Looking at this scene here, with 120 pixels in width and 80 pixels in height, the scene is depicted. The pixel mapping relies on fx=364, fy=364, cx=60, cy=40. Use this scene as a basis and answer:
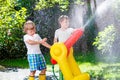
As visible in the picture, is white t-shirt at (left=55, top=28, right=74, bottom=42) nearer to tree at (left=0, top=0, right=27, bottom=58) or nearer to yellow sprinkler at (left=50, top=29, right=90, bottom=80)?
yellow sprinkler at (left=50, top=29, right=90, bottom=80)

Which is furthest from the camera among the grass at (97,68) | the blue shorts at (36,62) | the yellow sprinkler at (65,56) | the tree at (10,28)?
the tree at (10,28)

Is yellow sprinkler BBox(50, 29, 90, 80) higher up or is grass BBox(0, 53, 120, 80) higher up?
yellow sprinkler BBox(50, 29, 90, 80)

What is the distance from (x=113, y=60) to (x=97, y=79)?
11.0ft

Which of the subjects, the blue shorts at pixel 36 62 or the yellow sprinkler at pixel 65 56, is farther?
the blue shorts at pixel 36 62

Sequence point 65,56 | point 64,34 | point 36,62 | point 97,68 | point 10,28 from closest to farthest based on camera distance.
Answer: point 65,56, point 36,62, point 64,34, point 97,68, point 10,28

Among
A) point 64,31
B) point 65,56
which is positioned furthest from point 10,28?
point 65,56

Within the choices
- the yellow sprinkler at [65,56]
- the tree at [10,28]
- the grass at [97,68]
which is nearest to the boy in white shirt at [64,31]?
the yellow sprinkler at [65,56]

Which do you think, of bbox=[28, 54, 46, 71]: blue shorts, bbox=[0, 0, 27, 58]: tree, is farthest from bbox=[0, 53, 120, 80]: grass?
bbox=[28, 54, 46, 71]: blue shorts

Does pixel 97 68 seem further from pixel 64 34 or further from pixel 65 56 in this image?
pixel 65 56

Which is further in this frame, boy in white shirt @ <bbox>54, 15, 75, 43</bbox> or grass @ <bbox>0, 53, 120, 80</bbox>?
grass @ <bbox>0, 53, 120, 80</bbox>

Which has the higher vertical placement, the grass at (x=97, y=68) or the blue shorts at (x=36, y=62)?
the blue shorts at (x=36, y=62)

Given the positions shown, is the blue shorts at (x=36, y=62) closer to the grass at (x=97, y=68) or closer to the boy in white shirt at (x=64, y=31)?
the boy in white shirt at (x=64, y=31)

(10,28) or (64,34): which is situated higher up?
(64,34)

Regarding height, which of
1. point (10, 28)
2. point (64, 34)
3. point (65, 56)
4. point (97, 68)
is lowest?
point (97, 68)
